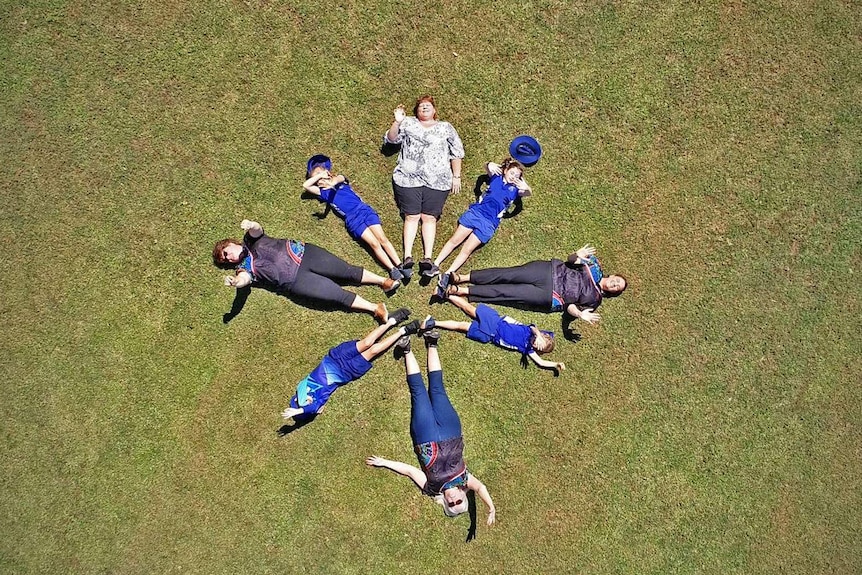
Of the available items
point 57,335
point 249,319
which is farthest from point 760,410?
point 57,335

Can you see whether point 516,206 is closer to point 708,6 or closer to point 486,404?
point 486,404

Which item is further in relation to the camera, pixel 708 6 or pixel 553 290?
pixel 708 6

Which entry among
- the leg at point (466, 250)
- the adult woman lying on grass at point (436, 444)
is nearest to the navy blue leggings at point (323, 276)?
the adult woman lying on grass at point (436, 444)

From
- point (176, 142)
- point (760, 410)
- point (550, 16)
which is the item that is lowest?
point (760, 410)

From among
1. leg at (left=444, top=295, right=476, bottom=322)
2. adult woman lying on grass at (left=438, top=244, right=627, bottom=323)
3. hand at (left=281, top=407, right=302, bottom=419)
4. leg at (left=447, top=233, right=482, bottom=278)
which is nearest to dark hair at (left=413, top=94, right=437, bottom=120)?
leg at (left=447, top=233, right=482, bottom=278)

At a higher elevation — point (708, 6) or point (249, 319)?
point (708, 6)

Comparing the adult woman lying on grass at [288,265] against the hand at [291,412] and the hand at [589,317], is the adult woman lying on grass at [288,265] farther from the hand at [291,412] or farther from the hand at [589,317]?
the hand at [589,317]
